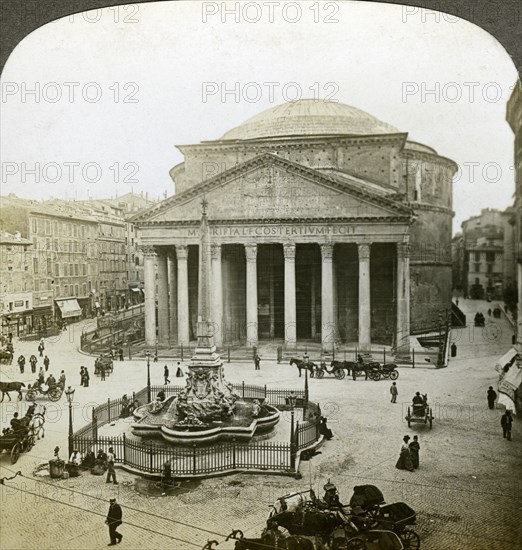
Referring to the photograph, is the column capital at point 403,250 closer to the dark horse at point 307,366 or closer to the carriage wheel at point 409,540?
the dark horse at point 307,366

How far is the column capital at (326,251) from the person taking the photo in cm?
1177

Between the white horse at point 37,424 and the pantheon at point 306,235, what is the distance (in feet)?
7.16

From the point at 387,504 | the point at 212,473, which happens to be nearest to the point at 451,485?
the point at 387,504

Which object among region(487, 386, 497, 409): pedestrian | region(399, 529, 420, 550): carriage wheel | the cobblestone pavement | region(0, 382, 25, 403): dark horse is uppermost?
region(0, 382, 25, 403): dark horse

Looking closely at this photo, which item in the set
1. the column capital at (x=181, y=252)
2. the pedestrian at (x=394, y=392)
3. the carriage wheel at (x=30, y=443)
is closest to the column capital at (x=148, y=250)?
the column capital at (x=181, y=252)

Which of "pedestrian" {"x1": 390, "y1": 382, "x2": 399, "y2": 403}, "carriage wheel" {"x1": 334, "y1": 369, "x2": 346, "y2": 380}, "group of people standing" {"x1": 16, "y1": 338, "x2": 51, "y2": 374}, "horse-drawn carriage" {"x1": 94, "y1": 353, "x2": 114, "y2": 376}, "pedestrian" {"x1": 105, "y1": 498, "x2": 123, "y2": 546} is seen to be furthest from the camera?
"carriage wheel" {"x1": 334, "y1": 369, "x2": 346, "y2": 380}

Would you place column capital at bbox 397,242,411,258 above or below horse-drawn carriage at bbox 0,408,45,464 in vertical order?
above

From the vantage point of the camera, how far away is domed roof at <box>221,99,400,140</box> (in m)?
7.83

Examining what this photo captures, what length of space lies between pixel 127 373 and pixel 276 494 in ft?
11.7

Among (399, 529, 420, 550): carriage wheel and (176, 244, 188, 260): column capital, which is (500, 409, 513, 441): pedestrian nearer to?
(399, 529, 420, 550): carriage wheel

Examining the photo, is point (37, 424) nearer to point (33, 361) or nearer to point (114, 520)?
point (33, 361)

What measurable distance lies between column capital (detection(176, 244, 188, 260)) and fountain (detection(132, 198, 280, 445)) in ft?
8.68

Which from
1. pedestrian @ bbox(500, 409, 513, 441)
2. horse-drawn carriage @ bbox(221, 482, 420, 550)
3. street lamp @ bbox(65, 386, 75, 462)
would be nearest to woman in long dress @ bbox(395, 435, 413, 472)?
horse-drawn carriage @ bbox(221, 482, 420, 550)

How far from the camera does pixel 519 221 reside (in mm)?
7121
